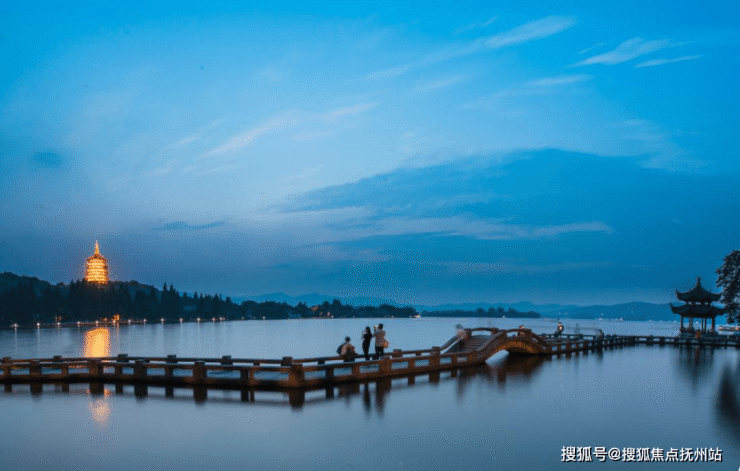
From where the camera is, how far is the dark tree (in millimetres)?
70375

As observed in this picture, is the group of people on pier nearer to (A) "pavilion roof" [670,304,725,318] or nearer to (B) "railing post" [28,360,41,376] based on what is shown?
(B) "railing post" [28,360,41,376]

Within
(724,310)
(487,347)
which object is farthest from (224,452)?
(724,310)

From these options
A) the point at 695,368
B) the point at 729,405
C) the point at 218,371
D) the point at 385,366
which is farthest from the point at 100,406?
the point at 695,368

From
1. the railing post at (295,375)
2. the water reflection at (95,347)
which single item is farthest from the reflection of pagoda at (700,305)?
the water reflection at (95,347)

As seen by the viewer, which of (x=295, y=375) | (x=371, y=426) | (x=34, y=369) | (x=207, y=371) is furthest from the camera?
(x=34, y=369)

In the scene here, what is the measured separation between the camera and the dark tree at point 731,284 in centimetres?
7038

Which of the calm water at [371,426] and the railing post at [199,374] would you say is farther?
the railing post at [199,374]

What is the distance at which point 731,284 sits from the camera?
71.3 metres

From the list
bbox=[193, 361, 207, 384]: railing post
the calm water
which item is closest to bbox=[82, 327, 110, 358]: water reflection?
bbox=[193, 361, 207, 384]: railing post

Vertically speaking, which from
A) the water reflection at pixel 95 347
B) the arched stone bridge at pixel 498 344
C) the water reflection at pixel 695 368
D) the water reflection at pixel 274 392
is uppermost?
the water reflection at pixel 274 392

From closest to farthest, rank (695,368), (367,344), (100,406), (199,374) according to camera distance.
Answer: (100,406)
(199,374)
(367,344)
(695,368)

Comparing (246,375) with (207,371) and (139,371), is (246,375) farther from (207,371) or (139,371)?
(139,371)

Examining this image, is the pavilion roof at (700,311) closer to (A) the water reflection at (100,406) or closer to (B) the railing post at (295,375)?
(B) the railing post at (295,375)

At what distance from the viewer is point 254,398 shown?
1805 cm
